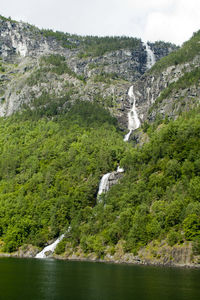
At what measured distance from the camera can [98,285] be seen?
210 feet

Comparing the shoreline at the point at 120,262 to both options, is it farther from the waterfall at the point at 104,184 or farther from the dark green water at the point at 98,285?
the waterfall at the point at 104,184

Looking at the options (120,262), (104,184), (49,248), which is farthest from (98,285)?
(104,184)

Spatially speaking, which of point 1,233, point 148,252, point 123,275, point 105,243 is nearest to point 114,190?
point 105,243

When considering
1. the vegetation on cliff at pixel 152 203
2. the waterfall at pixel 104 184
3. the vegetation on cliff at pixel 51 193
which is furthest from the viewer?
the waterfall at pixel 104 184

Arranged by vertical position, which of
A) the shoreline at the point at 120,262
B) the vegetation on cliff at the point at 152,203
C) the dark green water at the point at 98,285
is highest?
the vegetation on cliff at the point at 152,203

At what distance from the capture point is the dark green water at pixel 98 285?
5453 centimetres

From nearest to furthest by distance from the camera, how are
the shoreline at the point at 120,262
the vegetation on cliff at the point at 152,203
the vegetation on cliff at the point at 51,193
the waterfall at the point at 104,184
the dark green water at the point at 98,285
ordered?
1. the dark green water at the point at 98,285
2. the shoreline at the point at 120,262
3. the vegetation on cliff at the point at 152,203
4. the vegetation on cliff at the point at 51,193
5. the waterfall at the point at 104,184

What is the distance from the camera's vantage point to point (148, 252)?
110m

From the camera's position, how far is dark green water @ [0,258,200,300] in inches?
2147

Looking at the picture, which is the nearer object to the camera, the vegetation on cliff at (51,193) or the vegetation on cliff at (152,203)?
the vegetation on cliff at (152,203)

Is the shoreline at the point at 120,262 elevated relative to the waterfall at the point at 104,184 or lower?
lower

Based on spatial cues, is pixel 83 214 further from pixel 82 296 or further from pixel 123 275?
pixel 82 296

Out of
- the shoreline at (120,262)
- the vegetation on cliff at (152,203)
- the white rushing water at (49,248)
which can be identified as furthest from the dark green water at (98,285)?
the white rushing water at (49,248)

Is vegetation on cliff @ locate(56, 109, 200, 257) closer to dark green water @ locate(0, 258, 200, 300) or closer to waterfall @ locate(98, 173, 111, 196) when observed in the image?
waterfall @ locate(98, 173, 111, 196)
